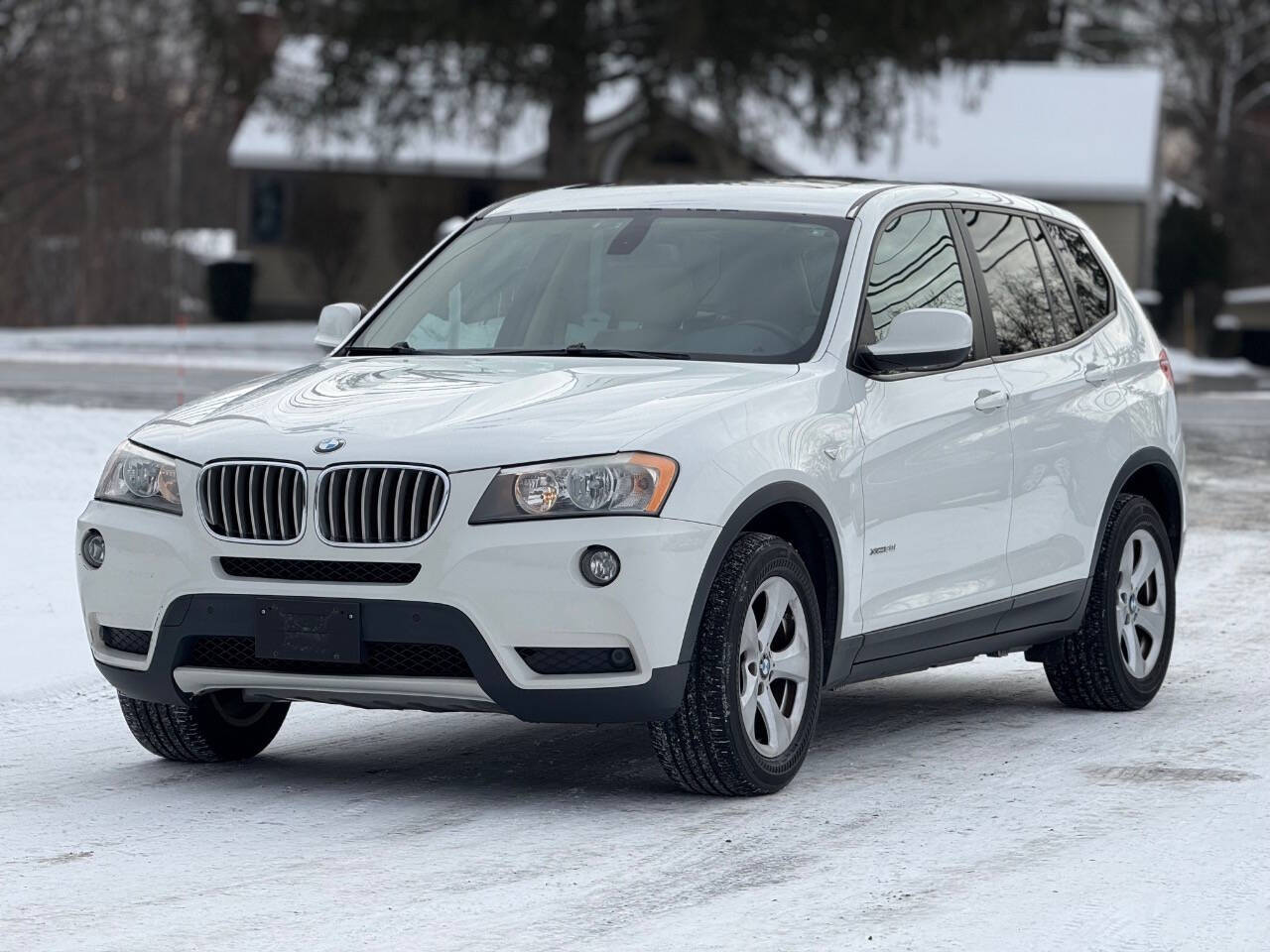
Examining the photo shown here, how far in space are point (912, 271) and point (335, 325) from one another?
1998 mm

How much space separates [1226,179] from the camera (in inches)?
2621

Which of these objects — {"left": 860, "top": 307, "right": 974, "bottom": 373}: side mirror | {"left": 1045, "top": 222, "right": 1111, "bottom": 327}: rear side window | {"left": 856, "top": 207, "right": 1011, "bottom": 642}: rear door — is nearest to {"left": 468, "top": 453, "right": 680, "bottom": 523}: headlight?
{"left": 856, "top": 207, "right": 1011, "bottom": 642}: rear door

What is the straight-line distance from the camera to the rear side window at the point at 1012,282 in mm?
8602

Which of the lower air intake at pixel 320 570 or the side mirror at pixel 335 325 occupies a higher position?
the side mirror at pixel 335 325

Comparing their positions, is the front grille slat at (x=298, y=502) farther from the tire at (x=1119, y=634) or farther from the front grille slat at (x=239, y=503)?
the tire at (x=1119, y=634)

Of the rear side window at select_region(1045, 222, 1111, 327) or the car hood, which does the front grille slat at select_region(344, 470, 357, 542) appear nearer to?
the car hood

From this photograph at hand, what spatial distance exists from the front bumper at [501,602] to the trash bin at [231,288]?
45108 mm

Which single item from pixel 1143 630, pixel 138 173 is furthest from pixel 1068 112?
pixel 1143 630

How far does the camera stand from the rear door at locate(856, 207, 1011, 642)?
24.9ft

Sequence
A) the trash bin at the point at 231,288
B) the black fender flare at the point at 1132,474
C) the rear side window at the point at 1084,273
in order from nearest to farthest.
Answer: the black fender flare at the point at 1132,474, the rear side window at the point at 1084,273, the trash bin at the point at 231,288

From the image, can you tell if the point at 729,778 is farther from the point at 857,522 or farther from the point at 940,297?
the point at 940,297

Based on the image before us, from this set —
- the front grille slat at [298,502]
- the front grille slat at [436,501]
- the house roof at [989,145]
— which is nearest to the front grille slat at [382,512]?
the front grille slat at [436,501]

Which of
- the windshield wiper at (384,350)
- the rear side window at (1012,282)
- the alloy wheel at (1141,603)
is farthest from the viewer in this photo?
the alloy wheel at (1141,603)

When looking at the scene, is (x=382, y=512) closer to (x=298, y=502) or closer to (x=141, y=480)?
(x=298, y=502)
